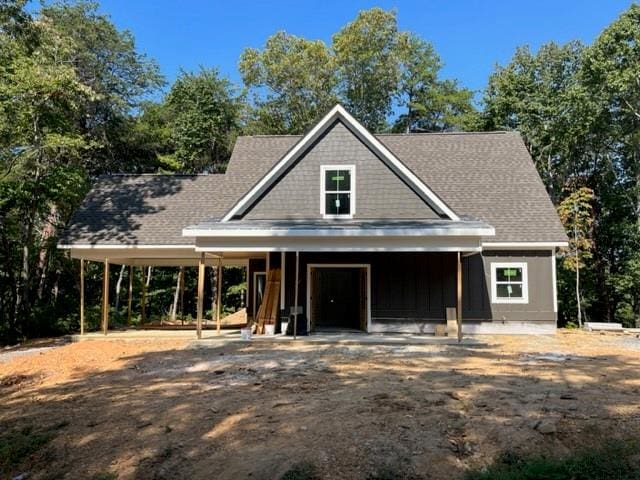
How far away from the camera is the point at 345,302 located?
19297 mm

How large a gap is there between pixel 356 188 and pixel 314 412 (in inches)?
391

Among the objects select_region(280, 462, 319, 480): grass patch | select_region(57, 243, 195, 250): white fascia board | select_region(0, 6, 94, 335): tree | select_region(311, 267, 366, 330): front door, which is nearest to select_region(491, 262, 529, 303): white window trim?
select_region(311, 267, 366, 330): front door

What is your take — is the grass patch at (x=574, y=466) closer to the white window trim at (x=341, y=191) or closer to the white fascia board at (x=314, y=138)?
the white fascia board at (x=314, y=138)

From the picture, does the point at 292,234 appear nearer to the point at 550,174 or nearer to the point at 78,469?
the point at 78,469

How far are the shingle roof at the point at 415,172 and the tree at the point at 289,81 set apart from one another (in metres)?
13.4

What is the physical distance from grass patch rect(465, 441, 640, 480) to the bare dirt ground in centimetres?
18

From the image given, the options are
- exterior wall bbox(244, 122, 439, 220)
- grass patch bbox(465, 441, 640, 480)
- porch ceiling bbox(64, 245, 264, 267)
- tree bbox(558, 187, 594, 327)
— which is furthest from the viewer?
tree bbox(558, 187, 594, 327)

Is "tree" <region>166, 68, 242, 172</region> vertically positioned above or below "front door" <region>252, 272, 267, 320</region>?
above

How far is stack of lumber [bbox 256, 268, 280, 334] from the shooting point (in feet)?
49.7

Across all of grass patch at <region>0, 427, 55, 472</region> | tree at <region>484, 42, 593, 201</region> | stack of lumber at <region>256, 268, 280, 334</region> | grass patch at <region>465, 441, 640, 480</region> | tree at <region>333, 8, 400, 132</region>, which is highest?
tree at <region>333, 8, 400, 132</region>

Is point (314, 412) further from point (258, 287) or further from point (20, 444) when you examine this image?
point (258, 287)

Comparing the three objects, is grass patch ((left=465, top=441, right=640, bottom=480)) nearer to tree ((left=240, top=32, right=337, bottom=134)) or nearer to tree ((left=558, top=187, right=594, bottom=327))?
tree ((left=558, top=187, right=594, bottom=327))

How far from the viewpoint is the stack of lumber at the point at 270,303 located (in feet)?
49.7

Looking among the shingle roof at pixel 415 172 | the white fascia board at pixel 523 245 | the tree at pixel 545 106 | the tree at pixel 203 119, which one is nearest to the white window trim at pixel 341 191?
the shingle roof at pixel 415 172
